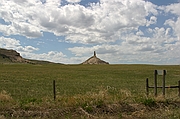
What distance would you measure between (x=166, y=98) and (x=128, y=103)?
193 cm

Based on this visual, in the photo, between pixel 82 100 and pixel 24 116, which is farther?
pixel 82 100

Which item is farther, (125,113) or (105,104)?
(105,104)

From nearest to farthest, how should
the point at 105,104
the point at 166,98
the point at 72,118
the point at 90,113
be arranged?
the point at 72,118 < the point at 90,113 < the point at 105,104 < the point at 166,98

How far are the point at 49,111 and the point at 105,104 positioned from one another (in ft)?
7.39

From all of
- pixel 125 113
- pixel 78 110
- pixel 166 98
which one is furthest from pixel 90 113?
pixel 166 98

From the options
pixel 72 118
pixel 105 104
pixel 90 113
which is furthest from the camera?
pixel 105 104

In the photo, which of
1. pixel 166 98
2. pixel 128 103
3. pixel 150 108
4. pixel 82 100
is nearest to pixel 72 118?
pixel 82 100

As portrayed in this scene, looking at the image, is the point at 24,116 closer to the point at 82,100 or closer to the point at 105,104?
the point at 82,100

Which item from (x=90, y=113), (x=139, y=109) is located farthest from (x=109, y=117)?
(x=139, y=109)

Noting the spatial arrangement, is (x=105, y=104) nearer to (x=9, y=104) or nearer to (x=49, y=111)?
(x=49, y=111)

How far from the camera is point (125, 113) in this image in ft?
30.0

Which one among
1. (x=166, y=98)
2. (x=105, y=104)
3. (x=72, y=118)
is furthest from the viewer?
(x=166, y=98)

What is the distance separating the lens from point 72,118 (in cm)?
845

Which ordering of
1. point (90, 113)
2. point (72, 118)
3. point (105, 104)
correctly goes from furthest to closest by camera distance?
1. point (105, 104)
2. point (90, 113)
3. point (72, 118)
